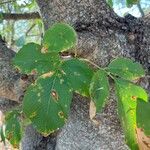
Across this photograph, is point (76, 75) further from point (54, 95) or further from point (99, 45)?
point (99, 45)

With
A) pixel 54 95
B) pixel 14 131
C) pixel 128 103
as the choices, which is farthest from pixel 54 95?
pixel 14 131

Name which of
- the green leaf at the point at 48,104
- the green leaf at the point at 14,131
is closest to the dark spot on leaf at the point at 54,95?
the green leaf at the point at 48,104

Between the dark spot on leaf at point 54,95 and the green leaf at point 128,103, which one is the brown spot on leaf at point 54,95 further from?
the green leaf at point 128,103

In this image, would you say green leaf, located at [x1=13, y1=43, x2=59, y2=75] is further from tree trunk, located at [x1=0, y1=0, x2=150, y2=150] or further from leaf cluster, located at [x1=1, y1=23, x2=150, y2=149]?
tree trunk, located at [x1=0, y1=0, x2=150, y2=150]

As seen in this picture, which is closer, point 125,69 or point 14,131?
point 125,69

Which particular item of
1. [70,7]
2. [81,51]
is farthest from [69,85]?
[70,7]

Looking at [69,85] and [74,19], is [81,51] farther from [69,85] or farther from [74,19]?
[69,85]
